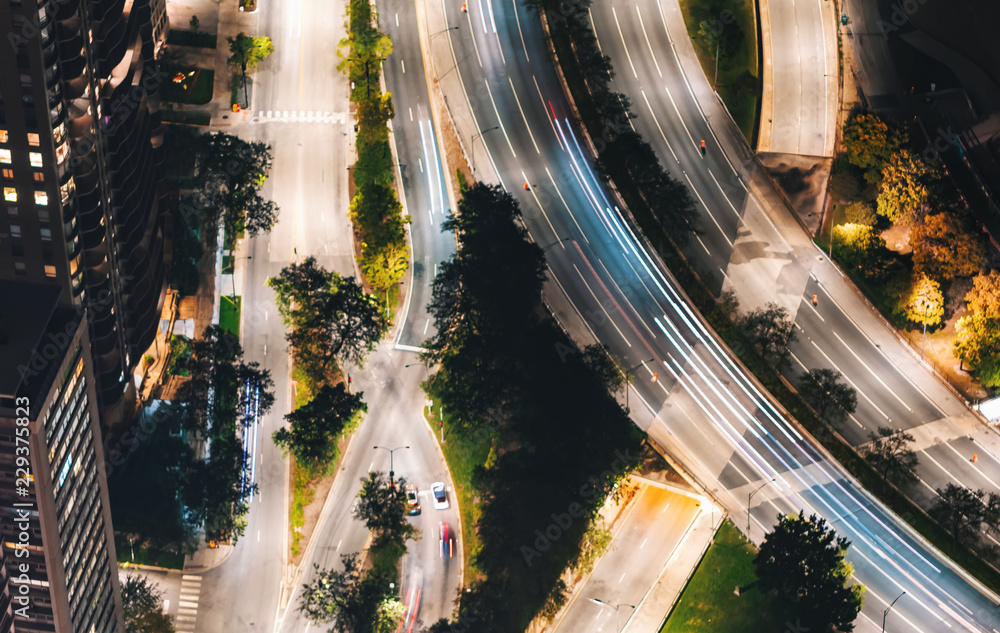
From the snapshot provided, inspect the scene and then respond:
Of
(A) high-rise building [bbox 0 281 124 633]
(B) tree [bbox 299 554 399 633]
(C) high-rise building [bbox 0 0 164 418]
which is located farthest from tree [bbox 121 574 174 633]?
(C) high-rise building [bbox 0 0 164 418]

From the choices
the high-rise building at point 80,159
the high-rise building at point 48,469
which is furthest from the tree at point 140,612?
the high-rise building at point 80,159

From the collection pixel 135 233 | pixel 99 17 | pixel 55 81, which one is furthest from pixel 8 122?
pixel 135 233

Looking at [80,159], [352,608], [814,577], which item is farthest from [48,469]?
[814,577]

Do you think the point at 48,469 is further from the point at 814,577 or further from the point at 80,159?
the point at 814,577

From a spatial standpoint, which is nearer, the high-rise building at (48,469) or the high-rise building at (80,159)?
the high-rise building at (48,469)

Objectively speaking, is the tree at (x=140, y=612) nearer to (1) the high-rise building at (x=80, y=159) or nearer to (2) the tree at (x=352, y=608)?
(2) the tree at (x=352, y=608)

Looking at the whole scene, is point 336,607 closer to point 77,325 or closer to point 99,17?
point 77,325

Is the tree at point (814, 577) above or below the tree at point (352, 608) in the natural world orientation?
above

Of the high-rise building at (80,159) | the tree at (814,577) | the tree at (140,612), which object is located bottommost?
the tree at (140,612)
